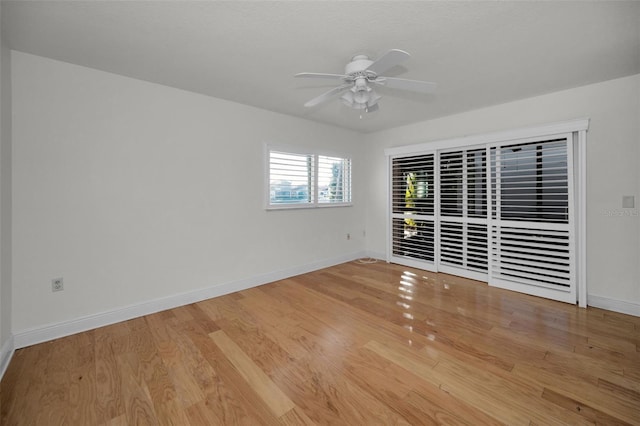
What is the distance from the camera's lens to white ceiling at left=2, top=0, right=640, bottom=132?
1.74 m

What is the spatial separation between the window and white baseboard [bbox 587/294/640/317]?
340 centimetres

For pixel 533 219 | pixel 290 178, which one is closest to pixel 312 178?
pixel 290 178

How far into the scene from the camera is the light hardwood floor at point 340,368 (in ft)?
5.08

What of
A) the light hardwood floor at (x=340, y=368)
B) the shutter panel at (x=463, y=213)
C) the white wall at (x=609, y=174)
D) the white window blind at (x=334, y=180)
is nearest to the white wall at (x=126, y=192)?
the light hardwood floor at (x=340, y=368)

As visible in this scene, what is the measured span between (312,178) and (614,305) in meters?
3.90

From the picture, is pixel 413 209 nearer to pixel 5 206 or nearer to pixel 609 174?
pixel 609 174

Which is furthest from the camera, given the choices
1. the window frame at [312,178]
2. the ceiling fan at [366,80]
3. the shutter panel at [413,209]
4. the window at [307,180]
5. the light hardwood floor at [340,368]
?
the shutter panel at [413,209]

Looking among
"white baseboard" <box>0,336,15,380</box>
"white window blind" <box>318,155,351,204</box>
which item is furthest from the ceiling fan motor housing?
"white baseboard" <box>0,336,15,380</box>

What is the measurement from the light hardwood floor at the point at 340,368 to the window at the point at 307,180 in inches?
64.5

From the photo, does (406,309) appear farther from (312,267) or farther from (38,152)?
(38,152)

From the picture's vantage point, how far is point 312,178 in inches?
171

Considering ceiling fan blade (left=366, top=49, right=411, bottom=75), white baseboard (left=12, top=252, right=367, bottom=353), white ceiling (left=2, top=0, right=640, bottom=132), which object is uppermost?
white ceiling (left=2, top=0, right=640, bottom=132)

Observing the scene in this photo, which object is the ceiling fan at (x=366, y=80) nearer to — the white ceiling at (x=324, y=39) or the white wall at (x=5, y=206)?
the white ceiling at (x=324, y=39)

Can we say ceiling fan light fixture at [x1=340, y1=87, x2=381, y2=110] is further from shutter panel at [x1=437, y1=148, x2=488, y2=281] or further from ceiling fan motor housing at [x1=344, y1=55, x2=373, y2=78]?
shutter panel at [x1=437, y1=148, x2=488, y2=281]
